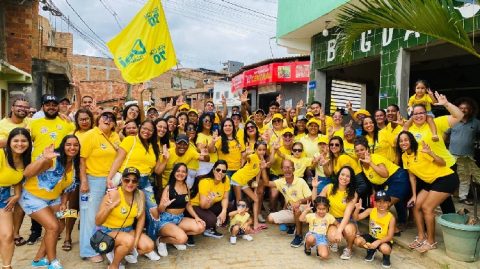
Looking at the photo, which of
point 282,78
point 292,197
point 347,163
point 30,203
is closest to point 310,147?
point 347,163

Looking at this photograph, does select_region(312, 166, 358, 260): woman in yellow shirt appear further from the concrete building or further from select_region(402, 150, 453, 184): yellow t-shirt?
the concrete building

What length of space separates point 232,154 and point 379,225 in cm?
257

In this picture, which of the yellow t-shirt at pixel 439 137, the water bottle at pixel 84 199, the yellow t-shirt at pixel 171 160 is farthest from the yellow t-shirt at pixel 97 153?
the yellow t-shirt at pixel 439 137

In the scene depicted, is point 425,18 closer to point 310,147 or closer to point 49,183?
point 310,147

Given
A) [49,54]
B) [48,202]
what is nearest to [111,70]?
[49,54]

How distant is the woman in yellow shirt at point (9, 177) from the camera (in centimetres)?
378

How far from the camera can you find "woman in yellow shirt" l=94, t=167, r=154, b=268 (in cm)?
410

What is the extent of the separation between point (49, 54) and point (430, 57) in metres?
14.6

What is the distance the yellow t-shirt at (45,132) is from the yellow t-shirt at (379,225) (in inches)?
170

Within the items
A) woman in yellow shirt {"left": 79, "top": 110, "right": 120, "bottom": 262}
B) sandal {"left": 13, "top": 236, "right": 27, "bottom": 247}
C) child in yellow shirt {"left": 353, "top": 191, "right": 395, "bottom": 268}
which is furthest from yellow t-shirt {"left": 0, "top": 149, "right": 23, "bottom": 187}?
child in yellow shirt {"left": 353, "top": 191, "right": 395, "bottom": 268}

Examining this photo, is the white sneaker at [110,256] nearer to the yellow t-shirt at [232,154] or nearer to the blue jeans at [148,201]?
the blue jeans at [148,201]

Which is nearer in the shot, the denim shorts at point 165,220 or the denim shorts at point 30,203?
the denim shorts at point 30,203

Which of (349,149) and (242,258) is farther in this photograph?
(349,149)

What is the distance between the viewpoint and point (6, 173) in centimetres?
377
